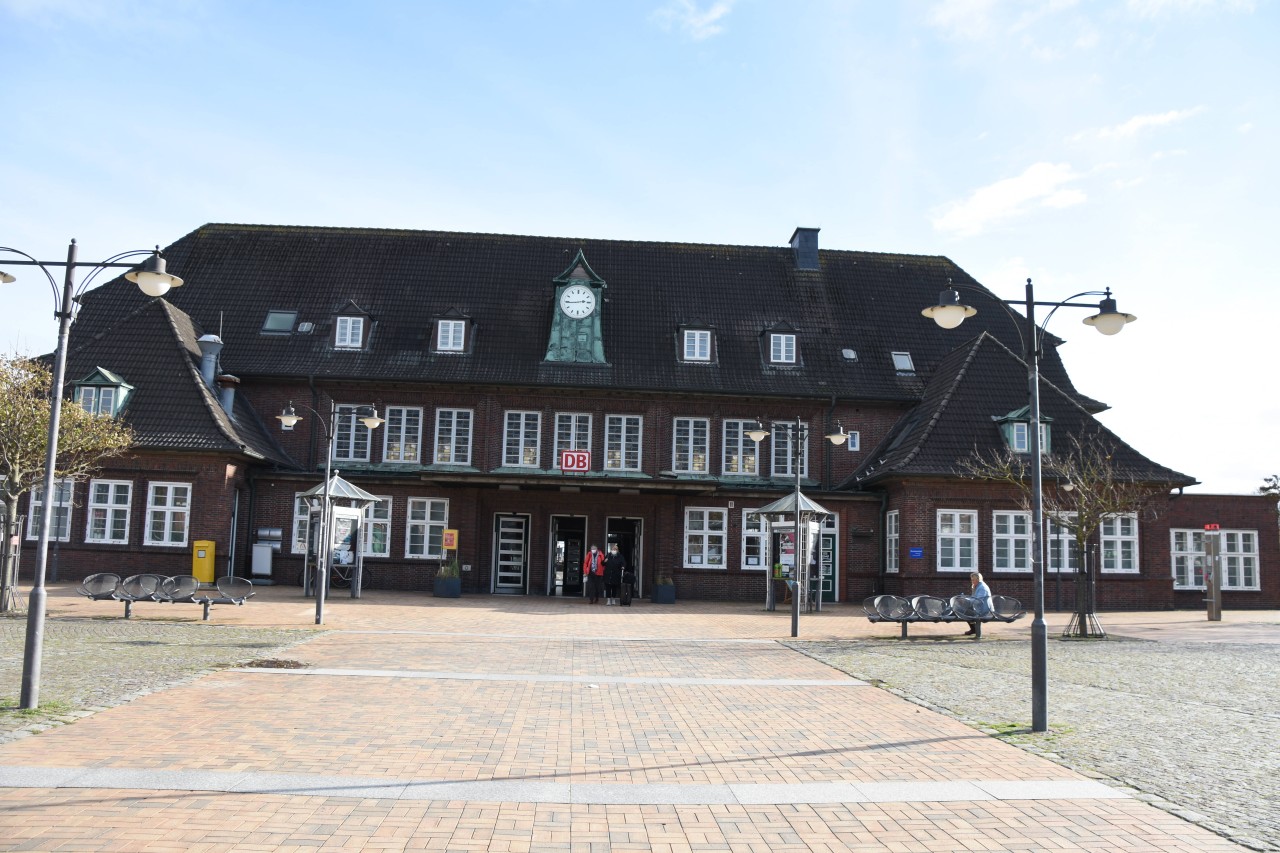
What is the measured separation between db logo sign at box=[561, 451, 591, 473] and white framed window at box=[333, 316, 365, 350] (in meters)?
7.85

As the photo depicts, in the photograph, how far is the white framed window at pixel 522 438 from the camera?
32312 mm

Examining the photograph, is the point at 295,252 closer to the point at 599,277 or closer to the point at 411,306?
the point at 411,306

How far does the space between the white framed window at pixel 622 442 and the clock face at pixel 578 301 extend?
3.84m

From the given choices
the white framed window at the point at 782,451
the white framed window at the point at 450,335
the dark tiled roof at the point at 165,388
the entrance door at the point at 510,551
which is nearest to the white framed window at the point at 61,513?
the dark tiled roof at the point at 165,388

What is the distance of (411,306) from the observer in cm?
3453

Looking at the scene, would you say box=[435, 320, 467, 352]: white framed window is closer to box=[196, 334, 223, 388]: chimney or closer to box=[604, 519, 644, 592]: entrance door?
box=[196, 334, 223, 388]: chimney

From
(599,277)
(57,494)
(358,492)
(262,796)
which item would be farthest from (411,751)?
(599,277)

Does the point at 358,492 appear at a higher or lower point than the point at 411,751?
higher

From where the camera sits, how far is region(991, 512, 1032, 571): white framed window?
29.5 meters

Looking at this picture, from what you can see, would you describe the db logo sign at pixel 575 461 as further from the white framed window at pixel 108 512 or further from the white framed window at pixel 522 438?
the white framed window at pixel 108 512

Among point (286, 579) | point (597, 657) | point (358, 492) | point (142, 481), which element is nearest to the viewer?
point (597, 657)

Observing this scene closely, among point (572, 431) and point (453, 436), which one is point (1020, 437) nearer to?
point (572, 431)

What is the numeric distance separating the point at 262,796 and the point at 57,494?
26.5 metres

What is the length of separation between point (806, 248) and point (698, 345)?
281 inches
